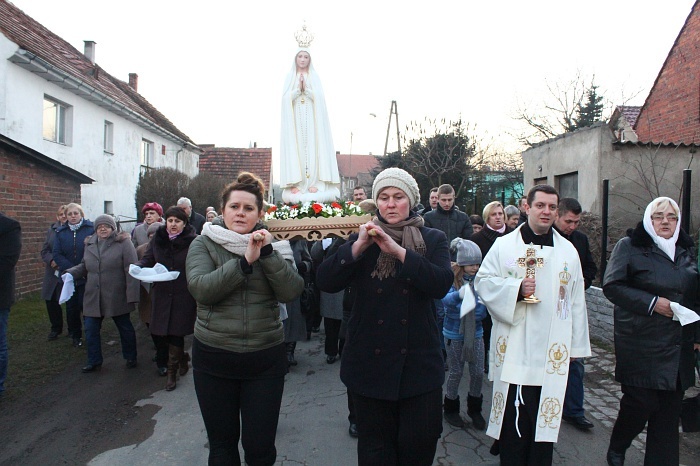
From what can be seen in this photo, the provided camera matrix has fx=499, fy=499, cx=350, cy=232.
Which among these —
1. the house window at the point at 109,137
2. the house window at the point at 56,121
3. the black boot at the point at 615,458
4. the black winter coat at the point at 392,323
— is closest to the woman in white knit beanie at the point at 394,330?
the black winter coat at the point at 392,323

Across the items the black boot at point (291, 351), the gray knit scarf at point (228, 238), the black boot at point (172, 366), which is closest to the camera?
the gray knit scarf at point (228, 238)

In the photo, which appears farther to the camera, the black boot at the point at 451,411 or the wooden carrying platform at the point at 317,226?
the black boot at the point at 451,411

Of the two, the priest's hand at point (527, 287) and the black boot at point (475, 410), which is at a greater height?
the priest's hand at point (527, 287)

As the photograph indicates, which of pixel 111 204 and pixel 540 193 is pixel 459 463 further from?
pixel 111 204

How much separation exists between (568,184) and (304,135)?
29.3ft

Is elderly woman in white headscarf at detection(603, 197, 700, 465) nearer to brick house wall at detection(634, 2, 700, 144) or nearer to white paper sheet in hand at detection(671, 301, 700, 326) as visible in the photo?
white paper sheet in hand at detection(671, 301, 700, 326)

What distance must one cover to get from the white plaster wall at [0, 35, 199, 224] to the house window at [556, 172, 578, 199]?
1206 centimetres

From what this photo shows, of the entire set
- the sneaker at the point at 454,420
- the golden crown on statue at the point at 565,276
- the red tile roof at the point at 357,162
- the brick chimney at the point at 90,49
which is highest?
the red tile roof at the point at 357,162

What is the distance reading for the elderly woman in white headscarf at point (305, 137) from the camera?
569 cm

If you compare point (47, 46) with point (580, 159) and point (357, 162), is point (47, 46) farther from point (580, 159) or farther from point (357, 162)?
point (357, 162)

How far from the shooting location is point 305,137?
18.8ft

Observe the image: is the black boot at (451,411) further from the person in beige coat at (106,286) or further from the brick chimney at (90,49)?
the brick chimney at (90,49)

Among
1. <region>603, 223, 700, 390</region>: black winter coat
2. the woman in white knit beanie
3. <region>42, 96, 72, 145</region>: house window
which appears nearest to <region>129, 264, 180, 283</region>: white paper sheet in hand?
the woman in white knit beanie

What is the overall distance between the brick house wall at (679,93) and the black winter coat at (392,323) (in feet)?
43.5
